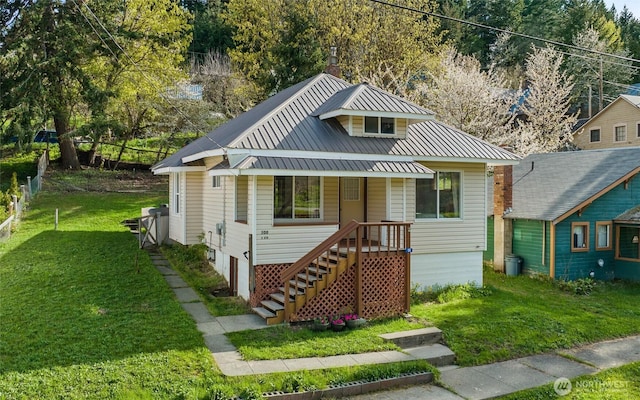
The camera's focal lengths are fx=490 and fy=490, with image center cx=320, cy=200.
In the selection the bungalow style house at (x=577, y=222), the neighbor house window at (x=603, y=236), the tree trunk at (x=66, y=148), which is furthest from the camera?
the tree trunk at (x=66, y=148)

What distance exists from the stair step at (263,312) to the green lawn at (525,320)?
3.44 meters

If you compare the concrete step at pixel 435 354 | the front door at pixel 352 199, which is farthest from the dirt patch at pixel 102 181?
the concrete step at pixel 435 354

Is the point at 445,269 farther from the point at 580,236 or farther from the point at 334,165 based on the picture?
the point at 580,236

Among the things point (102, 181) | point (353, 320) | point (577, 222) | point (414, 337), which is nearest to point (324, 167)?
point (353, 320)

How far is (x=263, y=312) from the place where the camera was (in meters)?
10.7

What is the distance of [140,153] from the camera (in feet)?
116

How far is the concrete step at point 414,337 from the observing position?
9633 mm

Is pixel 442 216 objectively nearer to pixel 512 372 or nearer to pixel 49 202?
pixel 512 372

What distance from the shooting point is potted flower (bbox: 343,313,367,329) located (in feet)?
33.5

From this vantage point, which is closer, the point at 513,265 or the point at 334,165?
the point at 334,165

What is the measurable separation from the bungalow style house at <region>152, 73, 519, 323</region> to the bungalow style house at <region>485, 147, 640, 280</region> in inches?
129

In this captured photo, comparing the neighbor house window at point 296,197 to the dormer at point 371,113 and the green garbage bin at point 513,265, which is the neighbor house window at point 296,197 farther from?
the green garbage bin at point 513,265

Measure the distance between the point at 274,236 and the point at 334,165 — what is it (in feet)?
7.17

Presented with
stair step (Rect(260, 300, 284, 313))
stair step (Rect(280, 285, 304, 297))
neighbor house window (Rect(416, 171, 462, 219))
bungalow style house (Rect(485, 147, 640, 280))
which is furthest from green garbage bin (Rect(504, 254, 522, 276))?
stair step (Rect(260, 300, 284, 313))
